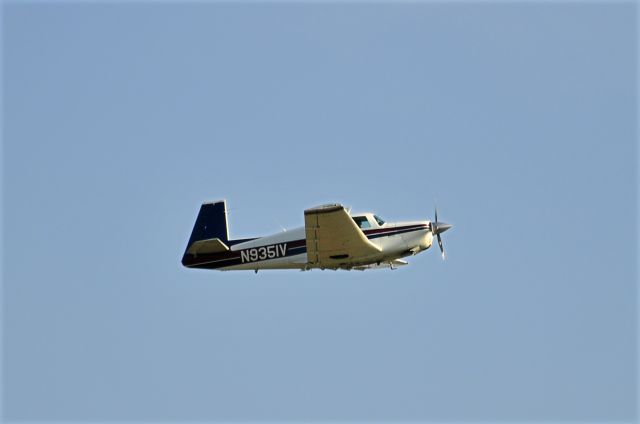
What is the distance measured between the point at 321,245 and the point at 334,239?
1.47 ft

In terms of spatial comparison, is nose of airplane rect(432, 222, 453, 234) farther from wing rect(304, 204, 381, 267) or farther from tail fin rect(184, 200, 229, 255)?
tail fin rect(184, 200, 229, 255)

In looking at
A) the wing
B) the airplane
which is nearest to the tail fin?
the airplane

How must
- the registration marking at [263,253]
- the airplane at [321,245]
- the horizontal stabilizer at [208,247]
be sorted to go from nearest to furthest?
1. the airplane at [321,245]
2. the registration marking at [263,253]
3. the horizontal stabilizer at [208,247]

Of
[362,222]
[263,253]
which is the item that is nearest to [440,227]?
[362,222]

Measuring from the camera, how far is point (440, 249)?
30469mm

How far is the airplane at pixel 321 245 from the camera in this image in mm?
28250

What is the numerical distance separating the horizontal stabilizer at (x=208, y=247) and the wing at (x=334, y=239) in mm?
2785

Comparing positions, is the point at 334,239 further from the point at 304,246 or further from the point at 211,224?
the point at 211,224

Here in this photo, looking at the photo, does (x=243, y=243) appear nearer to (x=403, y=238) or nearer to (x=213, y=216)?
(x=213, y=216)

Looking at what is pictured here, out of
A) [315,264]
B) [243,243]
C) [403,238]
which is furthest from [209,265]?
[403,238]

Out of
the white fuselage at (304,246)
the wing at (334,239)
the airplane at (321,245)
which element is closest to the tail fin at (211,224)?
the airplane at (321,245)

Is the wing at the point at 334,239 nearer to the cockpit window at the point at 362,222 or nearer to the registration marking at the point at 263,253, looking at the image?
the cockpit window at the point at 362,222

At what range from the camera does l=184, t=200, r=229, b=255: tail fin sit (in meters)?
31.1

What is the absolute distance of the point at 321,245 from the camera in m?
28.5
